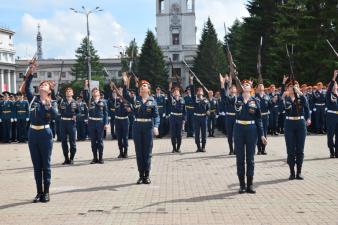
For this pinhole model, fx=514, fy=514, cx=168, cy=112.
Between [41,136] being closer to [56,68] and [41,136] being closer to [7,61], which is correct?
[56,68]

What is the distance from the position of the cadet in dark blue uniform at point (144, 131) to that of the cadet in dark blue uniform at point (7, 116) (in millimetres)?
13112

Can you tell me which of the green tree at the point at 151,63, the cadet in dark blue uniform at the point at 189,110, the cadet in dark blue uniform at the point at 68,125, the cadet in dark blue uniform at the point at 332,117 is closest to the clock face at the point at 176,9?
the green tree at the point at 151,63

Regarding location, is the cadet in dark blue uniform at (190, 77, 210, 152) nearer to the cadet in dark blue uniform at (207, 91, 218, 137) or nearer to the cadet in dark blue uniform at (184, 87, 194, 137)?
the cadet in dark blue uniform at (184, 87, 194, 137)

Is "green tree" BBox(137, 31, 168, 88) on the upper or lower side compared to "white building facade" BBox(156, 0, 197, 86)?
lower

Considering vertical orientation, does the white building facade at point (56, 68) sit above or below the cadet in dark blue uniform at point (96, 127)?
above

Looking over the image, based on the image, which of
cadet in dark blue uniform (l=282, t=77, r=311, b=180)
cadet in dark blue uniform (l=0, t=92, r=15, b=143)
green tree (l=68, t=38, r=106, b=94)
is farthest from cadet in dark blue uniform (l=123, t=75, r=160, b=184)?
green tree (l=68, t=38, r=106, b=94)

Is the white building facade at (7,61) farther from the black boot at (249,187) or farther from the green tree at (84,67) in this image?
the black boot at (249,187)

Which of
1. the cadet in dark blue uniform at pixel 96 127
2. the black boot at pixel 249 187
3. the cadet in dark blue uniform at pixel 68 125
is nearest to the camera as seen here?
the black boot at pixel 249 187

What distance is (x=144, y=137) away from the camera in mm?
11062

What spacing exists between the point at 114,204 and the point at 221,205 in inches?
72.0

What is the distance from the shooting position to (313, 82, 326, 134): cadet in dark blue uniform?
72.8 ft

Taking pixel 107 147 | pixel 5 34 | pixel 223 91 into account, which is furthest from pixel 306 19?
pixel 5 34

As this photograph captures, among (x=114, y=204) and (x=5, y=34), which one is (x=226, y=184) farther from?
(x=5, y=34)

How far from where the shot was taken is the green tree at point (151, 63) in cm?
8338
